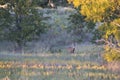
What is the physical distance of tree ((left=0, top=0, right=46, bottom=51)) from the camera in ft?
83.6

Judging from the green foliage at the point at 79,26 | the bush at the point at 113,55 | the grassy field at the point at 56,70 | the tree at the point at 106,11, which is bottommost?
the green foliage at the point at 79,26

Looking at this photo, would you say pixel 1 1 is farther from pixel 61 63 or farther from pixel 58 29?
pixel 61 63

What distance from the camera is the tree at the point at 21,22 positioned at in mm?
25469

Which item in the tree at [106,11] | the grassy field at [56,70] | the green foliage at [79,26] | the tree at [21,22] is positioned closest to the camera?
the grassy field at [56,70]

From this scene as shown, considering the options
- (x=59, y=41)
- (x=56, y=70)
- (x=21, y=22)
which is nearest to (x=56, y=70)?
(x=56, y=70)

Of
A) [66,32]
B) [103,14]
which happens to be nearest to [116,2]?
[103,14]

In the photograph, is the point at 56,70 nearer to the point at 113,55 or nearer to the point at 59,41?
the point at 113,55

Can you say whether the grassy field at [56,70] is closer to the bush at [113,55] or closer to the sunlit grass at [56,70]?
the sunlit grass at [56,70]

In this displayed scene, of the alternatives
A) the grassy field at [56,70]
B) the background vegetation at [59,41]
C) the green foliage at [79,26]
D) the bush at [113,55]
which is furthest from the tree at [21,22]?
the bush at [113,55]

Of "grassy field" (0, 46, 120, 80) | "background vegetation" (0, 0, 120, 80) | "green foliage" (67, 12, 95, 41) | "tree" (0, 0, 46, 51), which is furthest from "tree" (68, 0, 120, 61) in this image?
"green foliage" (67, 12, 95, 41)

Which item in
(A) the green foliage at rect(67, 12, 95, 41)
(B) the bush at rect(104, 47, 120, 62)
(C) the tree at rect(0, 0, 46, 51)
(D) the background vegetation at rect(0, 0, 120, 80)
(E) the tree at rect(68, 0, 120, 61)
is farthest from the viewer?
(A) the green foliage at rect(67, 12, 95, 41)

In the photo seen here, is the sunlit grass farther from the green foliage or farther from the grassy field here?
the green foliage

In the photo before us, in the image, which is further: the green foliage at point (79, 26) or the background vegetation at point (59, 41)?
the green foliage at point (79, 26)

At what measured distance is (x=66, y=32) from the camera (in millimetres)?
31578
